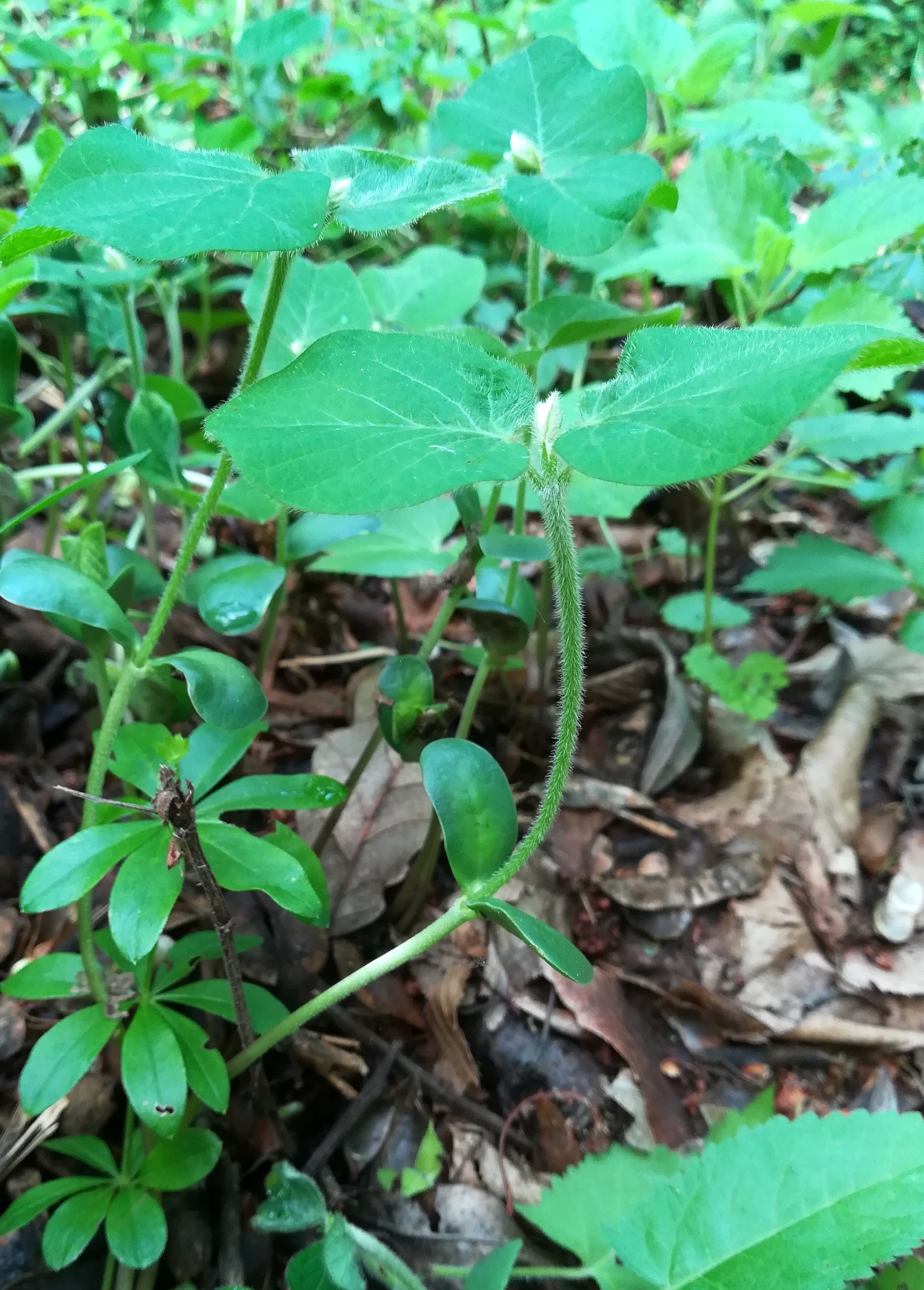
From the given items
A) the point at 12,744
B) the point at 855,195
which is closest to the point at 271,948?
the point at 12,744

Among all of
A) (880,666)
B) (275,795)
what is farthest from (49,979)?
(880,666)

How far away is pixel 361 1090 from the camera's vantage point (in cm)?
101

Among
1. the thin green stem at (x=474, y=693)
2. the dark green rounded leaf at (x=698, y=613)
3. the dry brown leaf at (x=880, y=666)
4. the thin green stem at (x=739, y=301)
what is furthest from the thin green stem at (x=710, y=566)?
the thin green stem at (x=474, y=693)

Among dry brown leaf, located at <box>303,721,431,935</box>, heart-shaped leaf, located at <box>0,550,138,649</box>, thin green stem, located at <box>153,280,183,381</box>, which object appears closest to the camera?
heart-shaped leaf, located at <box>0,550,138,649</box>

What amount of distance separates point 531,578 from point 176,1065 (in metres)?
1.27

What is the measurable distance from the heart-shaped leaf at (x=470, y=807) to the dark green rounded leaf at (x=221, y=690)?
17 centimetres

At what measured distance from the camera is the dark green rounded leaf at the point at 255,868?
0.71m

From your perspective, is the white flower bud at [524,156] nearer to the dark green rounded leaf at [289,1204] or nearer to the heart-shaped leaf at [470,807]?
the heart-shaped leaf at [470,807]

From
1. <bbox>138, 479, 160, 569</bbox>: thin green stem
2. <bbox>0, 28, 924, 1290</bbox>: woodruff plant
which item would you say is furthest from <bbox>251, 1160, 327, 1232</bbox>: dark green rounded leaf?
<bbox>138, 479, 160, 569</bbox>: thin green stem

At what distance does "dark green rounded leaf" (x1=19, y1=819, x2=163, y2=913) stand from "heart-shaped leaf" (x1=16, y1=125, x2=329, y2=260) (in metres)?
0.51

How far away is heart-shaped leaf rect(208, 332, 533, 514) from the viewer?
0.50 m

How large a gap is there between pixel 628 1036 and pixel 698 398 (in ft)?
3.10

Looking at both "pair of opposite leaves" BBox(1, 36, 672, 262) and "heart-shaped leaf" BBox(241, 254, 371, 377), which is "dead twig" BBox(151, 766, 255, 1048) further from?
"heart-shaped leaf" BBox(241, 254, 371, 377)

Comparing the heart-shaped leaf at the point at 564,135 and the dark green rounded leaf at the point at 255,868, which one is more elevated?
the heart-shaped leaf at the point at 564,135
